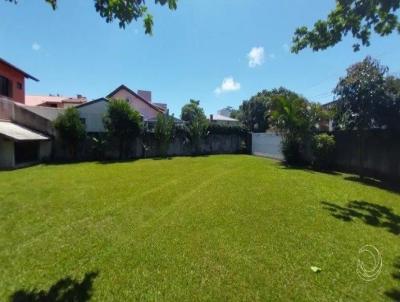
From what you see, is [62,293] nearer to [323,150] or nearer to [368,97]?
[368,97]

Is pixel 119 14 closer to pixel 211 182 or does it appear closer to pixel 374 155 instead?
pixel 211 182

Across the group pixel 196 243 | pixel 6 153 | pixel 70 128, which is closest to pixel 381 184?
pixel 196 243

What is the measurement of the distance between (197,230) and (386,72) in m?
11.2

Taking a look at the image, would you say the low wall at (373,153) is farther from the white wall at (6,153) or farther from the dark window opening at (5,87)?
the dark window opening at (5,87)

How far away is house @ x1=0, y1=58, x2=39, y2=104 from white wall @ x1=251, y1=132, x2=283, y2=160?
2013 centimetres

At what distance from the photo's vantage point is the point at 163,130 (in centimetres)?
2139

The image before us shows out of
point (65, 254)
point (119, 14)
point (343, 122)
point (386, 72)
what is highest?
point (386, 72)

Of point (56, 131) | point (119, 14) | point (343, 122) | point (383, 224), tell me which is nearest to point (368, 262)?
point (383, 224)

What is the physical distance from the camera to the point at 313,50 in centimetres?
650

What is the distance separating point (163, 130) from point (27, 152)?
31.6 feet

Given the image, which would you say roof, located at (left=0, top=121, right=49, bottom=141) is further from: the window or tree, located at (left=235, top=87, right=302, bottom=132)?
tree, located at (left=235, top=87, right=302, bottom=132)

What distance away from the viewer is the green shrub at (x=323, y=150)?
1421cm

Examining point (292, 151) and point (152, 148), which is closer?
point (292, 151)

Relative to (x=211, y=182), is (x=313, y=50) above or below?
above
